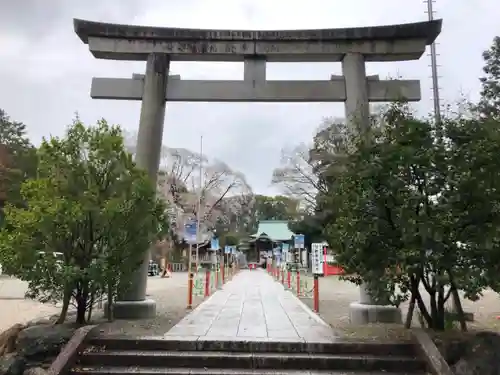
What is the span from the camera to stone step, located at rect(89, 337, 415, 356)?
23.6ft

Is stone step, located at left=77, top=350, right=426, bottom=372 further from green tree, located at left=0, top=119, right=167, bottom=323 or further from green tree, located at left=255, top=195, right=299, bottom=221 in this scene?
green tree, located at left=255, top=195, right=299, bottom=221

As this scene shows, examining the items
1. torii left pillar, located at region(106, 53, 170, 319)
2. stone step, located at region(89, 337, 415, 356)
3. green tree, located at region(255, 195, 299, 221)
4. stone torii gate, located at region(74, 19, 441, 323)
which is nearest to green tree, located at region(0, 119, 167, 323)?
stone step, located at region(89, 337, 415, 356)

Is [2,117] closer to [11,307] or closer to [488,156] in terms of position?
[11,307]

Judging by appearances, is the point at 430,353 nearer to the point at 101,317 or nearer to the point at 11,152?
the point at 101,317

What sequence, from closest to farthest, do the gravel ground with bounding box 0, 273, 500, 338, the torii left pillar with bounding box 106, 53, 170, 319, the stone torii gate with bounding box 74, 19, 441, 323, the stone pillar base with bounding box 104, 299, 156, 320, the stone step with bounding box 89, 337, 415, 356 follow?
the stone step with bounding box 89, 337, 415, 356 → the gravel ground with bounding box 0, 273, 500, 338 → the stone pillar base with bounding box 104, 299, 156, 320 → the torii left pillar with bounding box 106, 53, 170, 319 → the stone torii gate with bounding box 74, 19, 441, 323

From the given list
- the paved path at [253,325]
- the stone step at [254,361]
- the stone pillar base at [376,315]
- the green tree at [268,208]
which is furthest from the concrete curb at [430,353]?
the green tree at [268,208]

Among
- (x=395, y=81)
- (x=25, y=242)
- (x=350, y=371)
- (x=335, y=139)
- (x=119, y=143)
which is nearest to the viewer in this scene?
(x=350, y=371)

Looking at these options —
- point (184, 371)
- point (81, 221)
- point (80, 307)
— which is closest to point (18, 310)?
point (80, 307)

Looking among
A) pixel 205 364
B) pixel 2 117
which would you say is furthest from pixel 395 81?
pixel 2 117

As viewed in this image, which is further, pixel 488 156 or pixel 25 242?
pixel 25 242

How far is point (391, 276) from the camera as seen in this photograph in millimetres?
7543

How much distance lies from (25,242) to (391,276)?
637cm

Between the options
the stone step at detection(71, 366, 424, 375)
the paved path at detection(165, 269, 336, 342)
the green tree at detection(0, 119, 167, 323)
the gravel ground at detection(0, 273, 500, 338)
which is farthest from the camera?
the gravel ground at detection(0, 273, 500, 338)

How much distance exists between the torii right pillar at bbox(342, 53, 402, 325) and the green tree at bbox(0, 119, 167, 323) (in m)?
4.73
